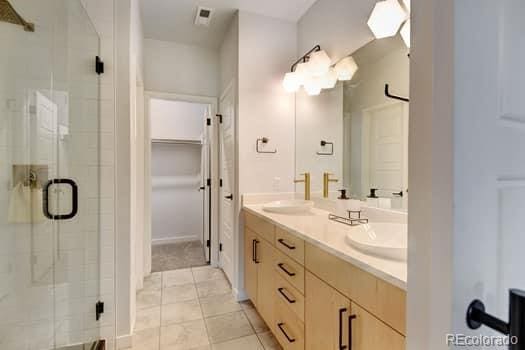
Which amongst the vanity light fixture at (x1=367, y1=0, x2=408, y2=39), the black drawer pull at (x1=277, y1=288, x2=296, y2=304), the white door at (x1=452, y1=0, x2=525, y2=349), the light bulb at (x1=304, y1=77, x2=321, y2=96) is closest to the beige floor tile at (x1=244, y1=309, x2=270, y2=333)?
the black drawer pull at (x1=277, y1=288, x2=296, y2=304)

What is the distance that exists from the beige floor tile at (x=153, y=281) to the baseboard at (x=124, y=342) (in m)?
0.84

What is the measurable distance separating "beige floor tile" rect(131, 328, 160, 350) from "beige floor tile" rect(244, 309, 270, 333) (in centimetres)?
68

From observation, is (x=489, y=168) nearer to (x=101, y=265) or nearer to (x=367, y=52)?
(x=367, y=52)

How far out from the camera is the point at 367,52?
1746 millimetres

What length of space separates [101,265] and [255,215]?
1.10 m

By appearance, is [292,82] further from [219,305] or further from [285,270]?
[219,305]

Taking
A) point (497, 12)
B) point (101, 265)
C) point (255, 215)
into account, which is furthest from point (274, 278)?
point (497, 12)

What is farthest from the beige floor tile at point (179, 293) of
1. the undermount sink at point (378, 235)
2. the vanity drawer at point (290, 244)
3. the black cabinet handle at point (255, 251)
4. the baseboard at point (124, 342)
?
the undermount sink at point (378, 235)

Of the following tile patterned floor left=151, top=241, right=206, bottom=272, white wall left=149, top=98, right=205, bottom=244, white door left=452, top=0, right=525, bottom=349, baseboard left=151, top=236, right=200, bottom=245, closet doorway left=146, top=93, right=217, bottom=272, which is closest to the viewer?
white door left=452, top=0, right=525, bottom=349

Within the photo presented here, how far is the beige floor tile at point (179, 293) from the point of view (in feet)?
7.81

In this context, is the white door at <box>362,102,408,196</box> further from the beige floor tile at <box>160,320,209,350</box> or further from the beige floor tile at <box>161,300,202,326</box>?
the beige floor tile at <box>161,300,202,326</box>

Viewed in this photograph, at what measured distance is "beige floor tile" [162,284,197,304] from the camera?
2.38 metres

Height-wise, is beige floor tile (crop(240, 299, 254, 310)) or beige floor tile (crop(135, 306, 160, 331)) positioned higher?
beige floor tile (crop(135, 306, 160, 331))

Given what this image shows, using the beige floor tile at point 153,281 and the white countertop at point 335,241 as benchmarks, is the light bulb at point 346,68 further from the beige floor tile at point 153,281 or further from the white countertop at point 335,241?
the beige floor tile at point 153,281
